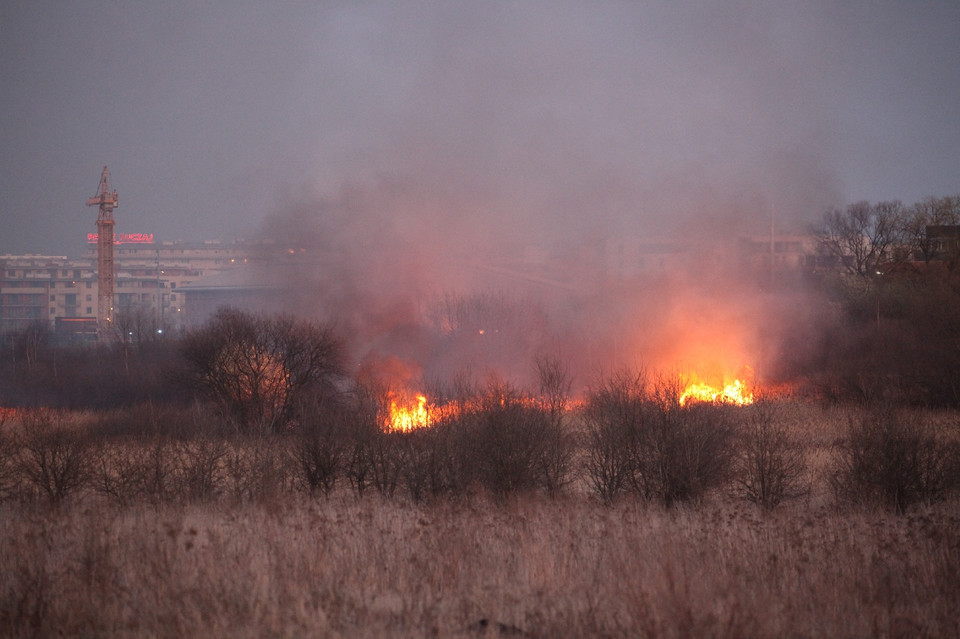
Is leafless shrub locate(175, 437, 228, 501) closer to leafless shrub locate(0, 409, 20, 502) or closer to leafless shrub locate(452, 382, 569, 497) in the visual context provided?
leafless shrub locate(0, 409, 20, 502)

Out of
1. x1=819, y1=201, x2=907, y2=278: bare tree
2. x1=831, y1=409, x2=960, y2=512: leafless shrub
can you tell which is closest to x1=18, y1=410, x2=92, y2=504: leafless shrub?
x1=831, y1=409, x2=960, y2=512: leafless shrub

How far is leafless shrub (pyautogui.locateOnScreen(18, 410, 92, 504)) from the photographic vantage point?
17.8 meters

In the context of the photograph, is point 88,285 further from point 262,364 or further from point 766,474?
point 766,474

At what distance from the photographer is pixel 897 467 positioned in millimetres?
16703

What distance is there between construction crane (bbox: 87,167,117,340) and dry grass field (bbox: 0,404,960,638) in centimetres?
7493

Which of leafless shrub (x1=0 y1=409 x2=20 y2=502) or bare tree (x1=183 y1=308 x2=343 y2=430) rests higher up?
bare tree (x1=183 y1=308 x2=343 y2=430)

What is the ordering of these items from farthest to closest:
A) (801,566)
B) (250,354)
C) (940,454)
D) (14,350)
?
1. (14,350)
2. (250,354)
3. (940,454)
4. (801,566)

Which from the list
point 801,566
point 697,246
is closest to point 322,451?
point 801,566

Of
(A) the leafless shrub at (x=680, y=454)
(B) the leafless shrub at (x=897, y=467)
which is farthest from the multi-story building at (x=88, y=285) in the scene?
(B) the leafless shrub at (x=897, y=467)

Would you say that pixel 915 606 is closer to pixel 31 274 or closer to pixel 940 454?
pixel 940 454

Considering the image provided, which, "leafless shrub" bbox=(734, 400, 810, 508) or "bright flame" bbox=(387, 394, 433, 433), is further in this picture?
"bright flame" bbox=(387, 394, 433, 433)

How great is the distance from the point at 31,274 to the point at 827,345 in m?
107

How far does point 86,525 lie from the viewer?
11430 mm

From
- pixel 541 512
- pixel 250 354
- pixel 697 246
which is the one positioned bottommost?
pixel 541 512
